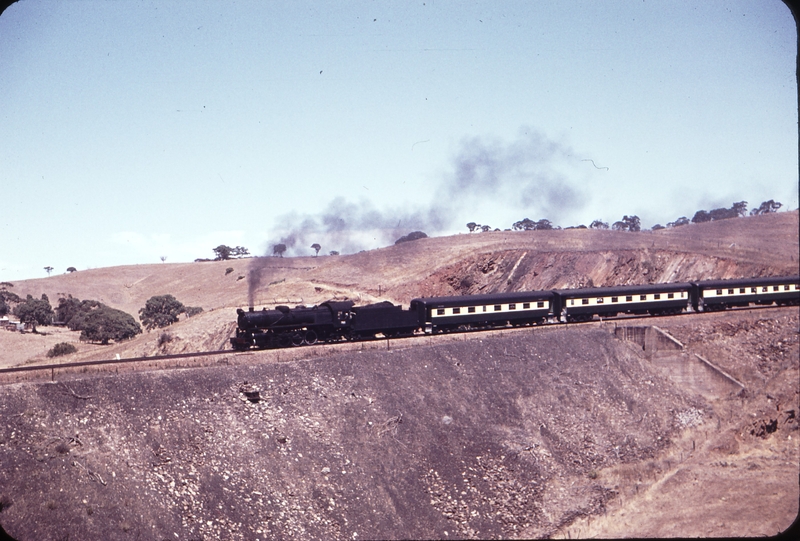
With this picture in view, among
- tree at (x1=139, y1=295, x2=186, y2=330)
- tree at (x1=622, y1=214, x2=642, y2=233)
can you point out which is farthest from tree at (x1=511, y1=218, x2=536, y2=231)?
tree at (x1=139, y1=295, x2=186, y2=330)

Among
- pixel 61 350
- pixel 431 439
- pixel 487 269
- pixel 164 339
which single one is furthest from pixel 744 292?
pixel 61 350

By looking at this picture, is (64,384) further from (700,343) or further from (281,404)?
(700,343)

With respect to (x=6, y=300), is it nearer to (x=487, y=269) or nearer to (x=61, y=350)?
(x=61, y=350)

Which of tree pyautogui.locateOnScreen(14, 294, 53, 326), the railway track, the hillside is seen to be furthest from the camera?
tree pyautogui.locateOnScreen(14, 294, 53, 326)

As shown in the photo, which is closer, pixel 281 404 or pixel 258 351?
pixel 281 404

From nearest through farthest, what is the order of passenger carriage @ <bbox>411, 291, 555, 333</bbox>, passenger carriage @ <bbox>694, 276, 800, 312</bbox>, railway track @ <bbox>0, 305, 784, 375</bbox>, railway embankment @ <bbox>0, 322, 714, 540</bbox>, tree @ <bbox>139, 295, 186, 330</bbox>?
railway embankment @ <bbox>0, 322, 714, 540</bbox>
railway track @ <bbox>0, 305, 784, 375</bbox>
passenger carriage @ <bbox>411, 291, 555, 333</bbox>
passenger carriage @ <bbox>694, 276, 800, 312</bbox>
tree @ <bbox>139, 295, 186, 330</bbox>

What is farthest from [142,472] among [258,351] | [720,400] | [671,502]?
[720,400]

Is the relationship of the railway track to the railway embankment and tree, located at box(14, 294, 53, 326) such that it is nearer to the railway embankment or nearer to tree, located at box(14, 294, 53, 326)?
the railway embankment
